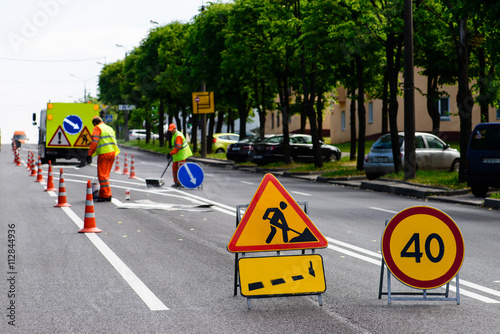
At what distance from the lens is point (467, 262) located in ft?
28.9

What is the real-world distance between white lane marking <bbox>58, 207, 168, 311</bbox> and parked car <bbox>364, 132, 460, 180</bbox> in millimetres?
14964

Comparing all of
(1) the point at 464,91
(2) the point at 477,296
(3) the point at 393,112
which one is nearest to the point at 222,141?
(3) the point at 393,112

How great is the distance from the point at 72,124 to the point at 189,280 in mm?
Answer: 26796

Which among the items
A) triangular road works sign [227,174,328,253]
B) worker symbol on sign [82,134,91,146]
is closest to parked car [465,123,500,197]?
triangular road works sign [227,174,328,253]

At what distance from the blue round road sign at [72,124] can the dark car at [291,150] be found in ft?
26.6

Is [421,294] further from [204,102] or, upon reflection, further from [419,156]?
[204,102]

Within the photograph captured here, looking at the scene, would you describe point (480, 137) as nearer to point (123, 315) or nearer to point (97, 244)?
point (97, 244)

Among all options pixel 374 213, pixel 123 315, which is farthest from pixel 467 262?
pixel 374 213

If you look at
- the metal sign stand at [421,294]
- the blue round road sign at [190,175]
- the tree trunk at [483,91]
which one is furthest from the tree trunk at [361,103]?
the metal sign stand at [421,294]

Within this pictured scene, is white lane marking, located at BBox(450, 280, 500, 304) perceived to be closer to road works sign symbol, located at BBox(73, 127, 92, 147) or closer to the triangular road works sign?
the triangular road works sign

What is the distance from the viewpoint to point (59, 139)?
34.1 metres

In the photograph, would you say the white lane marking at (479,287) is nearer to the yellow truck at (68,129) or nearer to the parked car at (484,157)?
the parked car at (484,157)

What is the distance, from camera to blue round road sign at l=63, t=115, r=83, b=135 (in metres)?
32.5

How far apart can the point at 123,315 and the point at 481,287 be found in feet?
11.7
